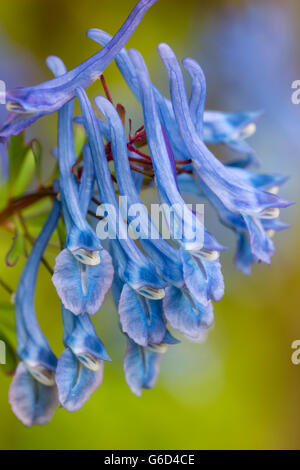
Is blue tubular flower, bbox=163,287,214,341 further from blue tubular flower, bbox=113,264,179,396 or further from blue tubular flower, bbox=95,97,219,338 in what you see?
blue tubular flower, bbox=113,264,179,396

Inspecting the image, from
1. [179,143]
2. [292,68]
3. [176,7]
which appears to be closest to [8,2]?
[176,7]

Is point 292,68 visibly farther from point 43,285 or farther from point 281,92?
point 43,285

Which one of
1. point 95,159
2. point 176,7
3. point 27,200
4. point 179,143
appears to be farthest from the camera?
point 176,7

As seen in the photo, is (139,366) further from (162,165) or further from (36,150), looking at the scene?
(36,150)

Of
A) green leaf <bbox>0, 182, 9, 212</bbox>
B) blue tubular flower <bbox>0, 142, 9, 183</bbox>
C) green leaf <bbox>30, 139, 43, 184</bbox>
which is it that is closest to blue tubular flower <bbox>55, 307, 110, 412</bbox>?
green leaf <bbox>30, 139, 43, 184</bbox>

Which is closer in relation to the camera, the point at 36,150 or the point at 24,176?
the point at 36,150

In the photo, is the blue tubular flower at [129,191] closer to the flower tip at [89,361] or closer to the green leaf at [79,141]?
the flower tip at [89,361]

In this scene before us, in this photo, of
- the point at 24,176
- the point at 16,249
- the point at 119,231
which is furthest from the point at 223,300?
the point at 119,231
